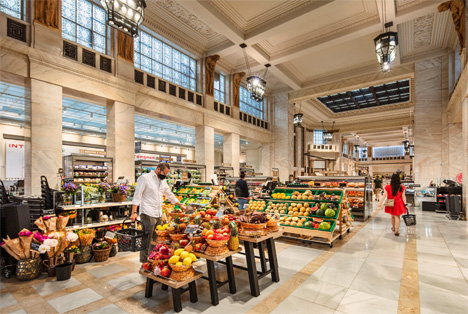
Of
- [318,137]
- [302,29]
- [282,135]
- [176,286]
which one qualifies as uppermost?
[302,29]

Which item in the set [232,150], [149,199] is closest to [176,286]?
[149,199]

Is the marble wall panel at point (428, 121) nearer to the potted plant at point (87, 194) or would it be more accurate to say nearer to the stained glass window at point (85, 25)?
the potted plant at point (87, 194)

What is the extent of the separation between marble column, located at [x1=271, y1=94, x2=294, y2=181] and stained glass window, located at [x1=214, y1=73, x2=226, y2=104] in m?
4.42

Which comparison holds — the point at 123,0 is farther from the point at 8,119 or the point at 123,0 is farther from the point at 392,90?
the point at 392,90

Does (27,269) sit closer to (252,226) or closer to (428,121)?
(252,226)

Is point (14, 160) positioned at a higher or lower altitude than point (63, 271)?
higher

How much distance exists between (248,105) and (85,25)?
981cm

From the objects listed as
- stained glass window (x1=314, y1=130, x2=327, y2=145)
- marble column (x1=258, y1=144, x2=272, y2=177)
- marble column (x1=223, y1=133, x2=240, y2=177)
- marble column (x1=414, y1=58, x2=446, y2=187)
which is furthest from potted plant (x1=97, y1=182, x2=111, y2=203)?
stained glass window (x1=314, y1=130, x2=327, y2=145)

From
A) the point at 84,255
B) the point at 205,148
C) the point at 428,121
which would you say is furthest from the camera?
the point at 205,148

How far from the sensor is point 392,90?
15992 mm

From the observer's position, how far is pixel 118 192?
5.46 metres

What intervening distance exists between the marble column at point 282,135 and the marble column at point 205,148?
5798 mm

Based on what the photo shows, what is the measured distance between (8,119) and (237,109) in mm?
11425

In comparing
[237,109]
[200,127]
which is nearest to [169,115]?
[200,127]
